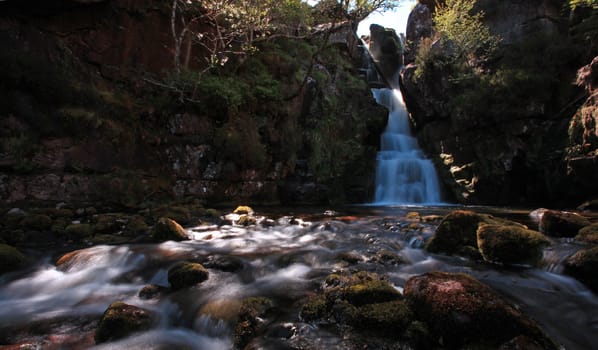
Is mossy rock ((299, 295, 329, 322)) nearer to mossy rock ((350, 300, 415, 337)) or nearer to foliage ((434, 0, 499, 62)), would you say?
mossy rock ((350, 300, 415, 337))

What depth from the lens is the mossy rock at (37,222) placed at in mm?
6465

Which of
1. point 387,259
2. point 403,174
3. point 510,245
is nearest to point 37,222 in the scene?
point 387,259

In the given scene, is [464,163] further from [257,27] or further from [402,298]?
[402,298]

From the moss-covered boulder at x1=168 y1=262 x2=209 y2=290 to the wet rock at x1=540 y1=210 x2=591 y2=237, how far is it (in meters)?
6.34

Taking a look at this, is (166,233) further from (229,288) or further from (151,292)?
(229,288)

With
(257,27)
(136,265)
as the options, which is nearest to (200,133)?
(257,27)

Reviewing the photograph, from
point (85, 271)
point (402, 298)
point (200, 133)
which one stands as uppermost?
point (200, 133)

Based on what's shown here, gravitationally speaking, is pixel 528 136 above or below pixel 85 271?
above

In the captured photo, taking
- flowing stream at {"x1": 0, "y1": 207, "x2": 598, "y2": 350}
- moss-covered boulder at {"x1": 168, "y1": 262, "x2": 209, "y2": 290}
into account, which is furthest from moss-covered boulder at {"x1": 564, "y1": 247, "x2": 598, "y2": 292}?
moss-covered boulder at {"x1": 168, "y1": 262, "x2": 209, "y2": 290}

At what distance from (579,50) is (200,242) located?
17.9m

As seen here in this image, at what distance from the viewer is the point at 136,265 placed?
496 cm

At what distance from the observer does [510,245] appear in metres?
4.75

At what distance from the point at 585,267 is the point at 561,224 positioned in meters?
2.28

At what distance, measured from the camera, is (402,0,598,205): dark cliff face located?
44.1 feet
